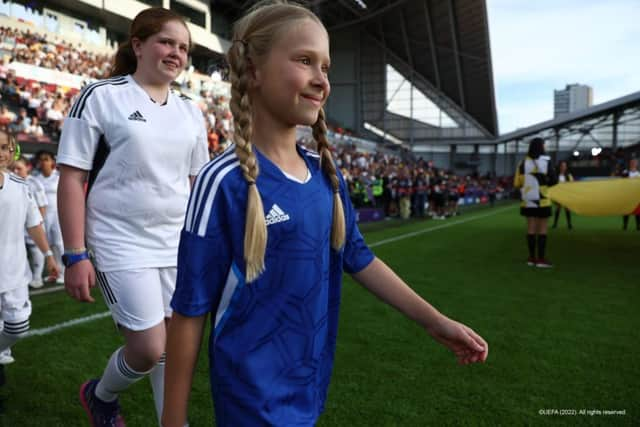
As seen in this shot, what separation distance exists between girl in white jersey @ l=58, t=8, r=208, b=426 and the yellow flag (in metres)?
7.72

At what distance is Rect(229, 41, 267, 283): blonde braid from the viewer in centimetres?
121

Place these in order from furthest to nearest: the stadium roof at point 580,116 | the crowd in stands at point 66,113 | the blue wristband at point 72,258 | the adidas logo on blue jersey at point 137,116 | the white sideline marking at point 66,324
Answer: the stadium roof at point 580,116
the crowd in stands at point 66,113
the white sideline marking at point 66,324
the adidas logo on blue jersey at point 137,116
the blue wristband at point 72,258

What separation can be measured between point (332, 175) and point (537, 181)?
6927 millimetres

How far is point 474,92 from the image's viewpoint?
4772 centimetres

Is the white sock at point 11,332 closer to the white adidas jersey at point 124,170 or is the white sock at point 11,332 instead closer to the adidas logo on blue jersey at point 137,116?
the white adidas jersey at point 124,170

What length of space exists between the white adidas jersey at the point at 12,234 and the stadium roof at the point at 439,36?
119 feet

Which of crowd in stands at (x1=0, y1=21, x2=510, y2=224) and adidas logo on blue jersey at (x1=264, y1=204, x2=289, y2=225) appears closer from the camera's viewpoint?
adidas logo on blue jersey at (x1=264, y1=204, x2=289, y2=225)

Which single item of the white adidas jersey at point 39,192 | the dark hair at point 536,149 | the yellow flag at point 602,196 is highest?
the dark hair at point 536,149

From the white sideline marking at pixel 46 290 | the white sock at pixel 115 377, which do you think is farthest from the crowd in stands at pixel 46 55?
the white sock at pixel 115 377

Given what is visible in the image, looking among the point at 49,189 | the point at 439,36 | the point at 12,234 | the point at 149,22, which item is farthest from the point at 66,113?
the point at 439,36

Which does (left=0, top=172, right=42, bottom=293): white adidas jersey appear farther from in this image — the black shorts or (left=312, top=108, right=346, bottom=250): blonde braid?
the black shorts

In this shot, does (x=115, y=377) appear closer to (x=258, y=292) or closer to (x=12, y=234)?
(x=258, y=292)

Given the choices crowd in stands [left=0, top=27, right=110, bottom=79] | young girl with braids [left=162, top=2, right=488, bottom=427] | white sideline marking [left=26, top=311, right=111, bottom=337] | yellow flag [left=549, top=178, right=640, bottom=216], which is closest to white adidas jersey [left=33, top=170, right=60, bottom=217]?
white sideline marking [left=26, top=311, right=111, bottom=337]

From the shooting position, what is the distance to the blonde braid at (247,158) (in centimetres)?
121
